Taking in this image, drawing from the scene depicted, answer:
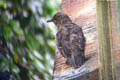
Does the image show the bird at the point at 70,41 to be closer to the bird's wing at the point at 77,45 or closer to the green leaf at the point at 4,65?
the bird's wing at the point at 77,45

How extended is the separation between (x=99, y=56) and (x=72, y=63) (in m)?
0.12

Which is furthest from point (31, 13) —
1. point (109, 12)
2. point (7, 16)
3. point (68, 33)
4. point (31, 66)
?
point (109, 12)

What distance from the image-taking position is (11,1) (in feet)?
Answer: 6.13

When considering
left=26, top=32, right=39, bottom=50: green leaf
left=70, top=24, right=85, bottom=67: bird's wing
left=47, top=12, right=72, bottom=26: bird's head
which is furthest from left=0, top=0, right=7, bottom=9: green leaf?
left=70, top=24, right=85, bottom=67: bird's wing

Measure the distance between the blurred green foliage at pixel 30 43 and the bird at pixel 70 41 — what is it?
533 mm

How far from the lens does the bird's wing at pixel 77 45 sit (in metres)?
1.09

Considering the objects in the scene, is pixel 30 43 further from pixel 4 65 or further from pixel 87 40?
pixel 87 40

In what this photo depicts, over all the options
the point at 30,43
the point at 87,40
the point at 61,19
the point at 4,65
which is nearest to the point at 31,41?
the point at 30,43

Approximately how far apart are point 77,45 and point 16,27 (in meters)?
0.70

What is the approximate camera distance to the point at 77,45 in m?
1.11

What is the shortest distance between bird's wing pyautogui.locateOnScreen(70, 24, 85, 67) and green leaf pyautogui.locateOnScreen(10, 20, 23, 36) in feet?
2.14

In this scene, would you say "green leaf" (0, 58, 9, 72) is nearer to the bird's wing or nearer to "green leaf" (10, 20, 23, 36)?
"green leaf" (10, 20, 23, 36)

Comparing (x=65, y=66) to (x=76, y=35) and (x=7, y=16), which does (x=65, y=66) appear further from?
(x=7, y=16)

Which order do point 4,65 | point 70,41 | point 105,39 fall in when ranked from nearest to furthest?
point 105,39 < point 70,41 < point 4,65
